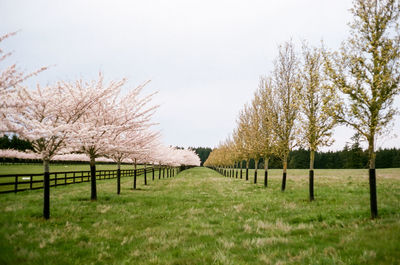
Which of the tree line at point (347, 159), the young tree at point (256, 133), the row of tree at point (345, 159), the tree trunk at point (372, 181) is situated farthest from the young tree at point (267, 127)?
the row of tree at point (345, 159)

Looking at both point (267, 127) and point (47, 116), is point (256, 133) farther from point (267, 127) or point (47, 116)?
point (47, 116)

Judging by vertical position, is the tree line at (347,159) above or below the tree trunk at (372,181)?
below

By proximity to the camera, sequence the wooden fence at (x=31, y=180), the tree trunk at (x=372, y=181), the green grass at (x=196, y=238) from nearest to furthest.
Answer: the green grass at (x=196, y=238), the tree trunk at (x=372, y=181), the wooden fence at (x=31, y=180)

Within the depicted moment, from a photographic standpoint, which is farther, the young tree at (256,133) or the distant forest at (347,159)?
the distant forest at (347,159)

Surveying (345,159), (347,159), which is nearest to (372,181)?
(347,159)

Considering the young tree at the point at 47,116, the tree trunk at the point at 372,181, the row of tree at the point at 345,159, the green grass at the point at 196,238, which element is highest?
the young tree at the point at 47,116

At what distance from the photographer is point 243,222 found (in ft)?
30.2

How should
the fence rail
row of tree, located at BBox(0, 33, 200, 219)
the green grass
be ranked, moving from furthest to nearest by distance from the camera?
the fence rail → row of tree, located at BBox(0, 33, 200, 219) → the green grass

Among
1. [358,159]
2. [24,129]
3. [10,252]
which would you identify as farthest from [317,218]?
[358,159]

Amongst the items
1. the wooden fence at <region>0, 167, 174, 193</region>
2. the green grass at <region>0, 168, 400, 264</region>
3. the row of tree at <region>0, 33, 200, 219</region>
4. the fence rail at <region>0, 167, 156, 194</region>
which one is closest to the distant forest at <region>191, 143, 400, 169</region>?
the wooden fence at <region>0, 167, 174, 193</region>

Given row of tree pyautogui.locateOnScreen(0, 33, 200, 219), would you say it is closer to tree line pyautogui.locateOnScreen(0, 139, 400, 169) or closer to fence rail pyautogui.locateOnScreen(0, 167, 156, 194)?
fence rail pyautogui.locateOnScreen(0, 167, 156, 194)

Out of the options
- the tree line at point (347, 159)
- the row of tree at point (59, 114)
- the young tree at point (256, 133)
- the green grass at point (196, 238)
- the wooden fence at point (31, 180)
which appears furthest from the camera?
the tree line at point (347, 159)

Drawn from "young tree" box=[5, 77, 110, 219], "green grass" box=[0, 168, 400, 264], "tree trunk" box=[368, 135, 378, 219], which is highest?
"young tree" box=[5, 77, 110, 219]

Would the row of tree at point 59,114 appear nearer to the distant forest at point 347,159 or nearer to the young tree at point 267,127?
the young tree at point 267,127
